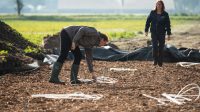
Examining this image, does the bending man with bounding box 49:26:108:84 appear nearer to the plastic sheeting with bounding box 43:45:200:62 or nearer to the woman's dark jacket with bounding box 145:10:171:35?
the woman's dark jacket with bounding box 145:10:171:35

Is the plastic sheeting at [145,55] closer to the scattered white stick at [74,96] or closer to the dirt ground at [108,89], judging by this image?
the dirt ground at [108,89]

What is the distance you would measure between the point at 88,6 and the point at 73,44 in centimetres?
18672

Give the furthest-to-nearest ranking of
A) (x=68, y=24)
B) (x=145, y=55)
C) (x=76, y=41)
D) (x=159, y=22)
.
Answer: (x=68, y=24), (x=145, y=55), (x=159, y=22), (x=76, y=41)

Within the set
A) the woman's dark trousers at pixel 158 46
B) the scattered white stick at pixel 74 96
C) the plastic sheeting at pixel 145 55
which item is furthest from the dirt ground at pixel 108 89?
the plastic sheeting at pixel 145 55

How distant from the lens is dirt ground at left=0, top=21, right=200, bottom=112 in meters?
7.70

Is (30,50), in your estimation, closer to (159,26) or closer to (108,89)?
(159,26)

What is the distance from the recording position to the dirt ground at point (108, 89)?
770 centimetres

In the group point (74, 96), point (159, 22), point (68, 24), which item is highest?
point (159, 22)

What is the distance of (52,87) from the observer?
9.91 m

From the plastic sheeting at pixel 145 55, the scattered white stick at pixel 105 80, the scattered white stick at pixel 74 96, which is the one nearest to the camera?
the scattered white stick at pixel 74 96

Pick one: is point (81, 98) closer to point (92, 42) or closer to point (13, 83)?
point (92, 42)

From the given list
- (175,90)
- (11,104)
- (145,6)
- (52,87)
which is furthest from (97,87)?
(145,6)

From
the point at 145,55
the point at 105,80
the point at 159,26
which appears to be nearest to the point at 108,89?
the point at 105,80

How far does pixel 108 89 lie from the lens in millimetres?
9633
